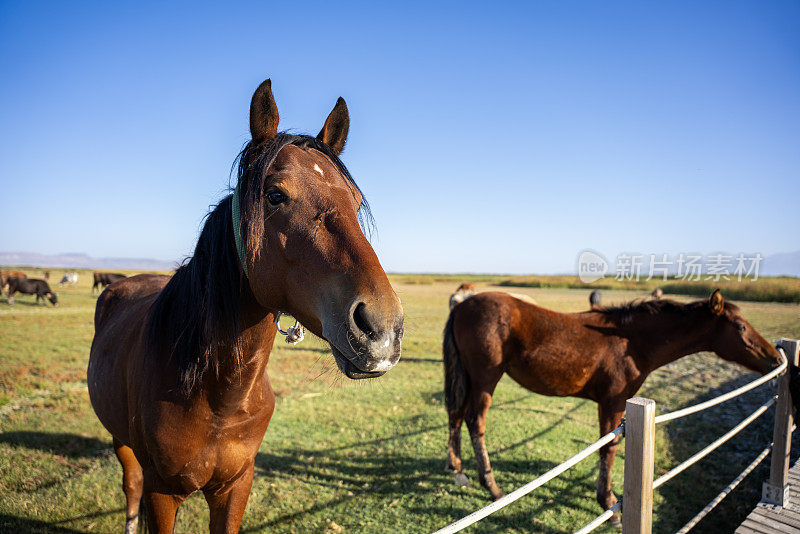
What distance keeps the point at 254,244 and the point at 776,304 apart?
3644 centimetres

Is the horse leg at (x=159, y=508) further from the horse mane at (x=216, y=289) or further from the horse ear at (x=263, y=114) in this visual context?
the horse ear at (x=263, y=114)

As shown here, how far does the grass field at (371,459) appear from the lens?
398 centimetres

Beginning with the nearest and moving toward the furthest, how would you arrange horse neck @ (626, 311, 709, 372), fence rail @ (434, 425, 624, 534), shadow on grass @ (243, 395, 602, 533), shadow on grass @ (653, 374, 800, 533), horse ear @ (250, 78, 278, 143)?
1. fence rail @ (434, 425, 624, 534)
2. horse ear @ (250, 78, 278, 143)
3. shadow on grass @ (243, 395, 602, 533)
4. shadow on grass @ (653, 374, 800, 533)
5. horse neck @ (626, 311, 709, 372)

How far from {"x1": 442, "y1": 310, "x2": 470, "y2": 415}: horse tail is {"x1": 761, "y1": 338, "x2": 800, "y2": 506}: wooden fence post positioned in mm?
3040

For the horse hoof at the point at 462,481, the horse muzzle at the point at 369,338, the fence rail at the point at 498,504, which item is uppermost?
the horse muzzle at the point at 369,338

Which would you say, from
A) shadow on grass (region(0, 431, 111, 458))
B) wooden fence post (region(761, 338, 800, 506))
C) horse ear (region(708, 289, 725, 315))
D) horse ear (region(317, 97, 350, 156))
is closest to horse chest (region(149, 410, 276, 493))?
horse ear (region(317, 97, 350, 156))

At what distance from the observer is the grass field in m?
3.98

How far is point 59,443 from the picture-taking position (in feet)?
18.0

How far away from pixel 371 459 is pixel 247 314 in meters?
4.43

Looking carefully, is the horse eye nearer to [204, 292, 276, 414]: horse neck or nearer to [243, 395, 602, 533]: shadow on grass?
[204, 292, 276, 414]: horse neck

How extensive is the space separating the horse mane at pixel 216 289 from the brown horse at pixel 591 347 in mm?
3286

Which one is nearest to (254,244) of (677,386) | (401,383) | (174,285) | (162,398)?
(174,285)

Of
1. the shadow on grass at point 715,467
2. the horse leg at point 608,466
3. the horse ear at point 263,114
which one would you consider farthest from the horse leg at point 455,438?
the horse ear at point 263,114

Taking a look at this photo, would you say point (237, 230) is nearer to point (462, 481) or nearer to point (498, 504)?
point (498, 504)
